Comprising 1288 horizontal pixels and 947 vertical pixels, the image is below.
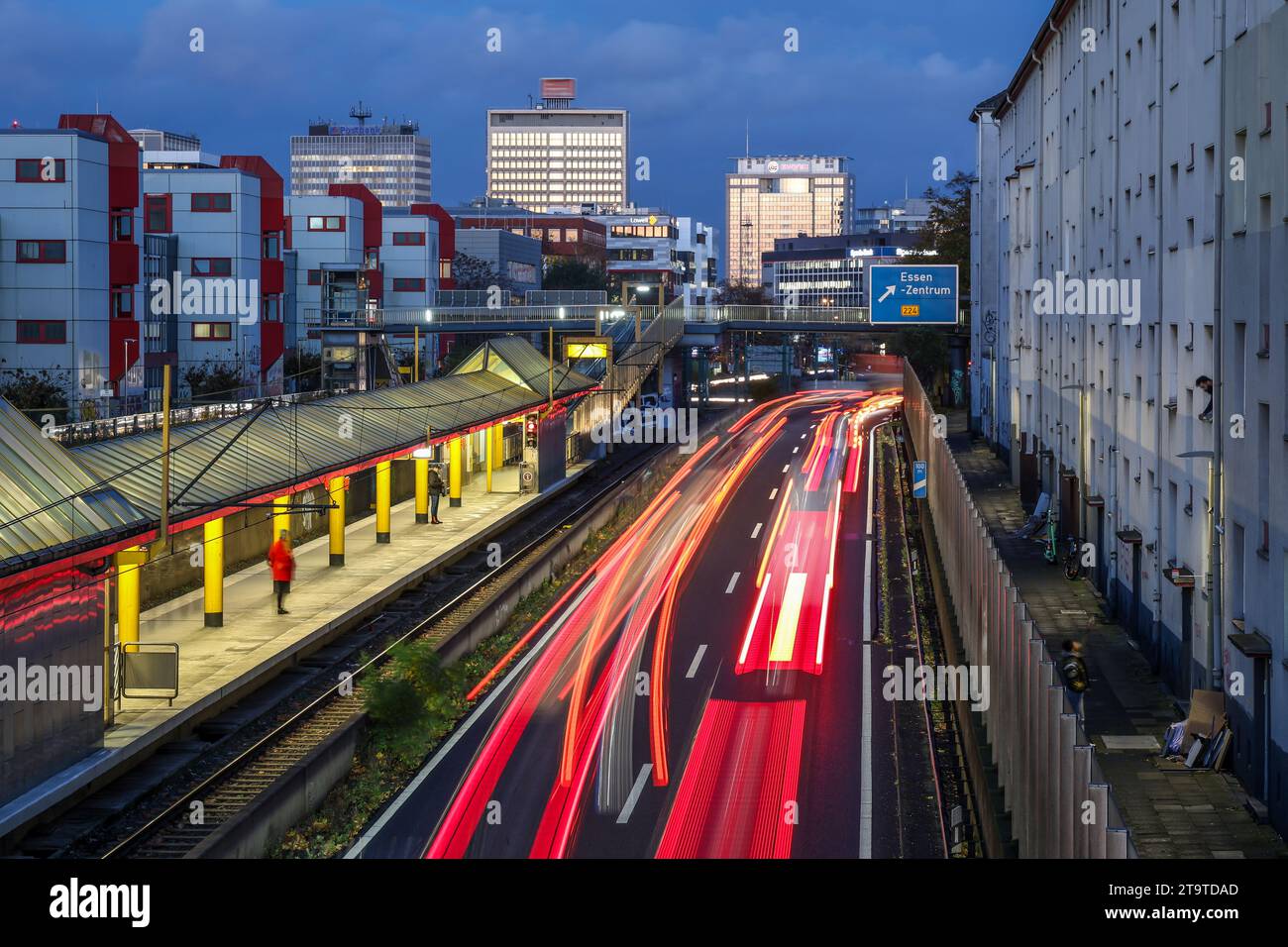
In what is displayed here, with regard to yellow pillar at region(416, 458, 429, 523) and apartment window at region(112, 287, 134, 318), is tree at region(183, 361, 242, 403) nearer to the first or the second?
apartment window at region(112, 287, 134, 318)

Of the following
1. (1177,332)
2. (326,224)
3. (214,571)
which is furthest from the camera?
(326,224)

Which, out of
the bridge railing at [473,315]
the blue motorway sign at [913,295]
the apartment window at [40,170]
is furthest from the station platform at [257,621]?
Result: the bridge railing at [473,315]

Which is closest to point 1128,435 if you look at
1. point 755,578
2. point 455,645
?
point 755,578

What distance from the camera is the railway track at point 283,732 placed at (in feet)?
54.4

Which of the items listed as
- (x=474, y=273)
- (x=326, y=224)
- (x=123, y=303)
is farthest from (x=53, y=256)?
(x=474, y=273)

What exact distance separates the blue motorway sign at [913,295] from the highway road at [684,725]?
79.2 feet

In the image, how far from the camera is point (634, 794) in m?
18.4

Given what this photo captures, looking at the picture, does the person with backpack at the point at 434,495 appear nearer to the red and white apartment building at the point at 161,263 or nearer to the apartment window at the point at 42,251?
the red and white apartment building at the point at 161,263

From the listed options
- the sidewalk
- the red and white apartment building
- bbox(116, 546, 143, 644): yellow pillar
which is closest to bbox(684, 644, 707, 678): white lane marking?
the sidewalk

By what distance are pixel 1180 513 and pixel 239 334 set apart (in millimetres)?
56333

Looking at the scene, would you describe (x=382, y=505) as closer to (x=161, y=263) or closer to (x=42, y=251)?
(x=42, y=251)

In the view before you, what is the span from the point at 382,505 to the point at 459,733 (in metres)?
17.1

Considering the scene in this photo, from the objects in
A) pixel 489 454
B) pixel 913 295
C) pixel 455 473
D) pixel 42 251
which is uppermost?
pixel 42 251
